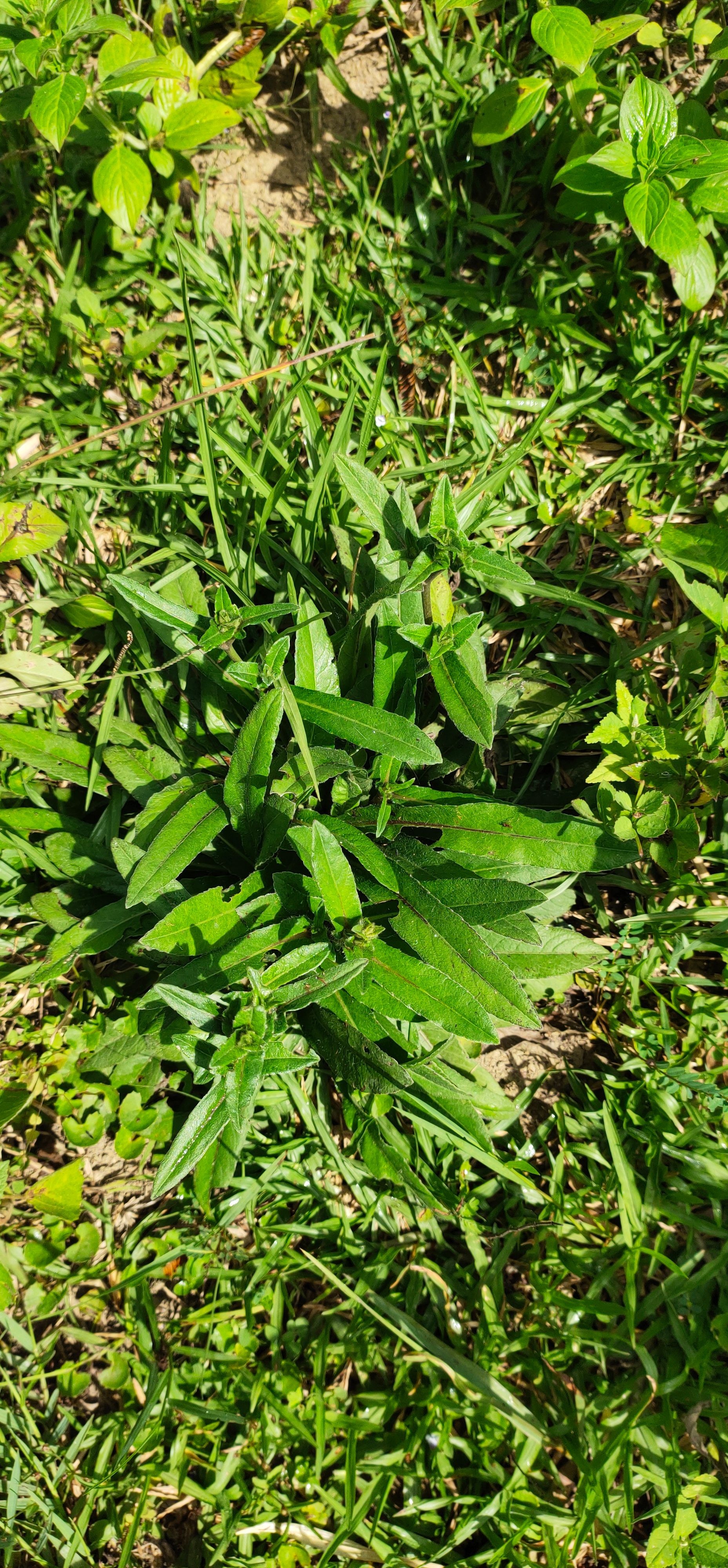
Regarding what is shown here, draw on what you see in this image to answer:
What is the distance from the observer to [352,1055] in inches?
79.9

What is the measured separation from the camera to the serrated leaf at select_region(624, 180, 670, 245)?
219 cm

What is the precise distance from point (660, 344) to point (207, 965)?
2308mm

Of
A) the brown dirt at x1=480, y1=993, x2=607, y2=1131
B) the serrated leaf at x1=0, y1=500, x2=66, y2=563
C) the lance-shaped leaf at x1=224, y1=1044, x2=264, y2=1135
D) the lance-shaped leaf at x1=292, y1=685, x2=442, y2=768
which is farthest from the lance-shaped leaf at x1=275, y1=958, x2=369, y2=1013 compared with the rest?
the serrated leaf at x1=0, y1=500, x2=66, y2=563

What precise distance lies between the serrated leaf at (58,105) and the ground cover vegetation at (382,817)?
4.7 inches

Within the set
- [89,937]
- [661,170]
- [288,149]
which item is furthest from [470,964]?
[288,149]

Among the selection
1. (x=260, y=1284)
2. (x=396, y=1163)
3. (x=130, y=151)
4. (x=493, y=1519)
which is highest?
(x=130, y=151)

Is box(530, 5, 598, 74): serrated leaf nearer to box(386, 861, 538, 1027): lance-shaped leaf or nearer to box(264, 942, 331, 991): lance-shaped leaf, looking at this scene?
box(386, 861, 538, 1027): lance-shaped leaf

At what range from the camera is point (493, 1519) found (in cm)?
237

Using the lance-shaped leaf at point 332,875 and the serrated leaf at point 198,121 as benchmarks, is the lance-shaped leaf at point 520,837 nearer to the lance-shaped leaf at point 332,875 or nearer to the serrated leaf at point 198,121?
the lance-shaped leaf at point 332,875

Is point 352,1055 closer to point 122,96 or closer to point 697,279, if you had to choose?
point 697,279

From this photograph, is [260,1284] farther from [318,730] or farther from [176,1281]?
[318,730]

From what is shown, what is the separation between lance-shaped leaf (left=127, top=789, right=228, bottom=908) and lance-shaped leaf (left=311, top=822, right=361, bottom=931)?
0.91 ft

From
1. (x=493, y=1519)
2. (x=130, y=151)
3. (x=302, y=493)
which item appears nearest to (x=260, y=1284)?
(x=493, y=1519)

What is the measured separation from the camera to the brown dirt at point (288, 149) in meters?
2.86
